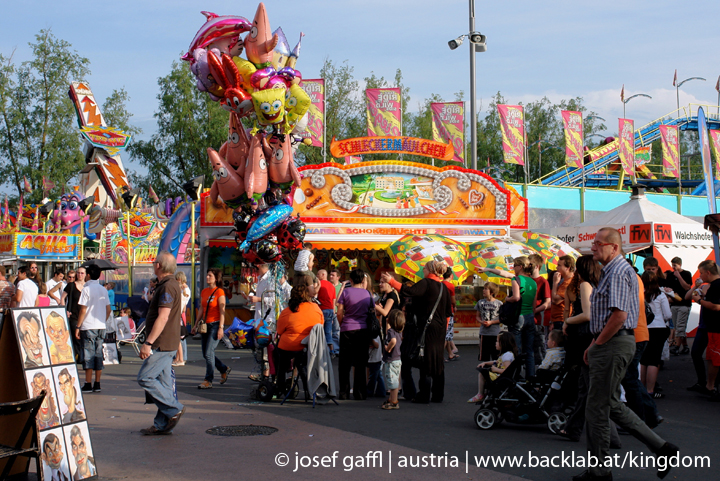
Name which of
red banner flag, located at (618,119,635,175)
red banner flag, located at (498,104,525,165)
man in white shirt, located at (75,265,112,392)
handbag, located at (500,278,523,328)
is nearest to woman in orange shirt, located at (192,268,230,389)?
man in white shirt, located at (75,265,112,392)

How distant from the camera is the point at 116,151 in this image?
3009 cm

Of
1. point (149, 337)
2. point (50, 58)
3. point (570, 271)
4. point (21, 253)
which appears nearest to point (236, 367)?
point (149, 337)

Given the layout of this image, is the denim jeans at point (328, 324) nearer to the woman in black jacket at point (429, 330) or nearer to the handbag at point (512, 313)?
the woman in black jacket at point (429, 330)

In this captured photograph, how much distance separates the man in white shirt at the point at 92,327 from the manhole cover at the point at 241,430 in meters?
3.05

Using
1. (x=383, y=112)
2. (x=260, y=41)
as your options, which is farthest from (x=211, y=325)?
(x=383, y=112)

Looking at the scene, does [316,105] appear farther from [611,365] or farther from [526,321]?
[611,365]

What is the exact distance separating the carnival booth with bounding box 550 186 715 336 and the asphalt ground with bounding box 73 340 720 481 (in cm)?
547

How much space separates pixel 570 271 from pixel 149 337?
4.74 metres

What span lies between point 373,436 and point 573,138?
22612 mm

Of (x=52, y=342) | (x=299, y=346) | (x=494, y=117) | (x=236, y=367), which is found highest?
(x=494, y=117)

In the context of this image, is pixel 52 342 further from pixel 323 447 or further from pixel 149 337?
pixel 323 447

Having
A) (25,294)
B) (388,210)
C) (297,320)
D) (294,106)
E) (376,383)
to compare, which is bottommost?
(376,383)

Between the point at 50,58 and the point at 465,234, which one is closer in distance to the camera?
the point at 465,234

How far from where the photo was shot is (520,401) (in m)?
6.66
